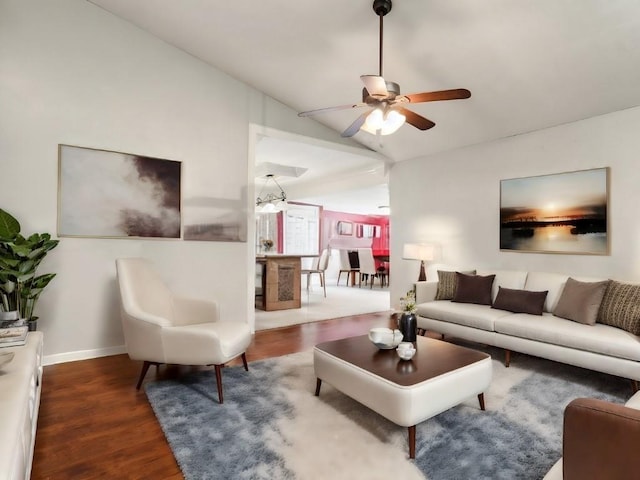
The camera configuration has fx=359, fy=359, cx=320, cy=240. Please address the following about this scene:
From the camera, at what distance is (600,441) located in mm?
976

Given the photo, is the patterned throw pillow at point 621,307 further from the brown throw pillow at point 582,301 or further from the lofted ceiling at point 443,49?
the lofted ceiling at point 443,49

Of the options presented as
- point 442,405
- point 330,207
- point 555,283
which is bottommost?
point 442,405

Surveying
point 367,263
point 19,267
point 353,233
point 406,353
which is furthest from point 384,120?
point 353,233

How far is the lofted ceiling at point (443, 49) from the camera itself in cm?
272

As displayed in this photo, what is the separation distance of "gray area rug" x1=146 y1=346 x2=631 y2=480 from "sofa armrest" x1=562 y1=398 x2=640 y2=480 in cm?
82

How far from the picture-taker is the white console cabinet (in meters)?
1.05

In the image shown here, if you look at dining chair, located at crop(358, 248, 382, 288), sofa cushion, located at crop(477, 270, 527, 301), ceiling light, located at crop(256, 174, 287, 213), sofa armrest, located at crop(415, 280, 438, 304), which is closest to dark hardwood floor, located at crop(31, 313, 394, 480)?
sofa armrest, located at crop(415, 280, 438, 304)

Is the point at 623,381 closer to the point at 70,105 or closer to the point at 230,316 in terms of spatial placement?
the point at 230,316

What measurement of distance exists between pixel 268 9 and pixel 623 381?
4.28 meters

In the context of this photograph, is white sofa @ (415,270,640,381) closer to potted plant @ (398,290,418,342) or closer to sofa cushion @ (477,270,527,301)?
sofa cushion @ (477,270,527,301)

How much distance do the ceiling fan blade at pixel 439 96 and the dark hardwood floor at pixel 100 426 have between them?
2553mm

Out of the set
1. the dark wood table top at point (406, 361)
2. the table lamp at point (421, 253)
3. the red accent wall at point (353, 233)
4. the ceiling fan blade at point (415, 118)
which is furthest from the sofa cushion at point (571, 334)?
the red accent wall at point (353, 233)

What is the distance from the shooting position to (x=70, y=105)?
3.32 meters

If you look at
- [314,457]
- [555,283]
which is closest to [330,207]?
[555,283]
